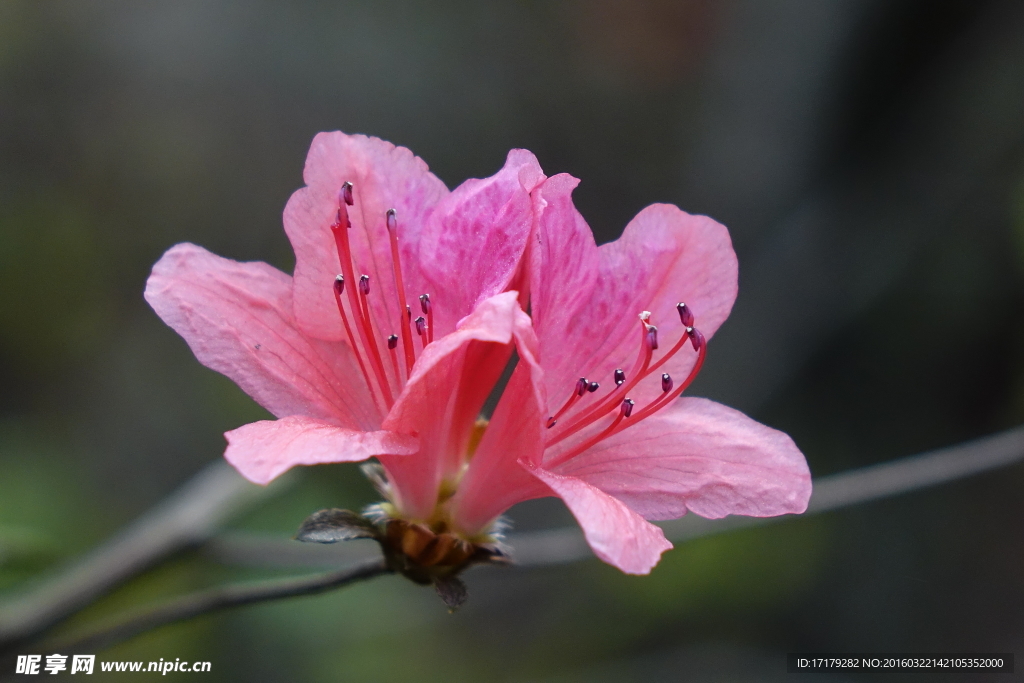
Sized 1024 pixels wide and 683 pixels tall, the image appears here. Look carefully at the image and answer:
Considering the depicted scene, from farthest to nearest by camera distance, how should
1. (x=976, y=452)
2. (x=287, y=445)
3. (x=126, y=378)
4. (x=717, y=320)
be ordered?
1. (x=126, y=378)
2. (x=976, y=452)
3. (x=717, y=320)
4. (x=287, y=445)

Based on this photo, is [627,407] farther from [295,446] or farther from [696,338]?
[295,446]

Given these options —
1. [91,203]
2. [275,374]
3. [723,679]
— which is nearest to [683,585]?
[723,679]

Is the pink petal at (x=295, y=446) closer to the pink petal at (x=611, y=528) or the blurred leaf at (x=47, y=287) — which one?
the pink petal at (x=611, y=528)

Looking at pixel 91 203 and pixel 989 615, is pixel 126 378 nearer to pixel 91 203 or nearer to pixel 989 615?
pixel 91 203

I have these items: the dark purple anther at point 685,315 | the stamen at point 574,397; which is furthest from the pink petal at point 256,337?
the dark purple anther at point 685,315

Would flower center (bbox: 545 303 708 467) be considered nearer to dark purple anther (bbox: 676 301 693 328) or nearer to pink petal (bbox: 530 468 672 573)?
dark purple anther (bbox: 676 301 693 328)

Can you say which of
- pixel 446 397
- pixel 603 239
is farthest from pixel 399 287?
pixel 603 239
